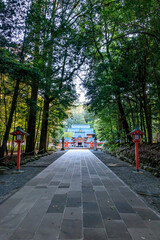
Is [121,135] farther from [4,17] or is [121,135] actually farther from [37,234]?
[37,234]

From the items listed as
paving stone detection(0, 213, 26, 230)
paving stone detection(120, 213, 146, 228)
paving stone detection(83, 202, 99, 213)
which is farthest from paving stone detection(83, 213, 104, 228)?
paving stone detection(0, 213, 26, 230)

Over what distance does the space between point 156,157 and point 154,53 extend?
4498 mm

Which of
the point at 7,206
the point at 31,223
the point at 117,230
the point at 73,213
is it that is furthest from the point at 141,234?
the point at 7,206

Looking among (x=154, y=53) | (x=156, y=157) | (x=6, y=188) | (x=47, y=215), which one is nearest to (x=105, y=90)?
(x=154, y=53)

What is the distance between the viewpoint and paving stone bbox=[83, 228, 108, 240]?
1.59m

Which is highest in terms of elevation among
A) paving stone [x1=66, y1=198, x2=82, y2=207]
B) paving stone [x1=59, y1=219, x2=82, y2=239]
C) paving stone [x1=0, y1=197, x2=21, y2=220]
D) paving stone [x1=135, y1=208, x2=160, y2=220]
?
paving stone [x1=66, y1=198, x2=82, y2=207]

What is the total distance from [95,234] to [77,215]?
1.51ft

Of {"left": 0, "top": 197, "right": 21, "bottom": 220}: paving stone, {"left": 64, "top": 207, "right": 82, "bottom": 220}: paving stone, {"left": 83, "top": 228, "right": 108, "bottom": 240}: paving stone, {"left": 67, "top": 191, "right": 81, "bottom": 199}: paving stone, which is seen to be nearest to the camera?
{"left": 83, "top": 228, "right": 108, "bottom": 240}: paving stone

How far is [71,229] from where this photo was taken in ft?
5.75

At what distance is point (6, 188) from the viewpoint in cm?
335

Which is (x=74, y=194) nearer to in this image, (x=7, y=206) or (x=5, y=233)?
(x=7, y=206)

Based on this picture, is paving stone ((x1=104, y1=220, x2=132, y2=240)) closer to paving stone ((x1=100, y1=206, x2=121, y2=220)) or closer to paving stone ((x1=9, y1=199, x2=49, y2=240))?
paving stone ((x1=100, y1=206, x2=121, y2=220))

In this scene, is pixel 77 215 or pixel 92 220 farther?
pixel 77 215

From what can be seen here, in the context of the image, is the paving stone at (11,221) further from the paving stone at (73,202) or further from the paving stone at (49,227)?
the paving stone at (73,202)
